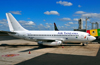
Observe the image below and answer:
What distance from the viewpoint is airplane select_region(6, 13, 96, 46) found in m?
24.7

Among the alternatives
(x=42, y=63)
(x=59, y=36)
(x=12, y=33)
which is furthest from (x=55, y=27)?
(x=42, y=63)

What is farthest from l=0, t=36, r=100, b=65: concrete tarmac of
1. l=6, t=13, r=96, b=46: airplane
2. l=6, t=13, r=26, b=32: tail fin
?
l=6, t=13, r=26, b=32: tail fin

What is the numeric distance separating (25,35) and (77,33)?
550 inches

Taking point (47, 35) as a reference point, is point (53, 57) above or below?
below

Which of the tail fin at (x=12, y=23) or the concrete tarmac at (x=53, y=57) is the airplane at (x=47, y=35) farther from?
the concrete tarmac at (x=53, y=57)

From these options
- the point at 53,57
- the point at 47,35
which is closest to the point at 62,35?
the point at 47,35

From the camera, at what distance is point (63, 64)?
1188 centimetres

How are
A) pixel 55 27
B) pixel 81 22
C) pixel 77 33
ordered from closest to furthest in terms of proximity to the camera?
pixel 77 33 → pixel 55 27 → pixel 81 22

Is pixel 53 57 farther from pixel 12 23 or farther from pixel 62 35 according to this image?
pixel 12 23

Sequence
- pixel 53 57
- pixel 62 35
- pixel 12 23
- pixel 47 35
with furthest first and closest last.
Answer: pixel 12 23 < pixel 47 35 < pixel 62 35 < pixel 53 57

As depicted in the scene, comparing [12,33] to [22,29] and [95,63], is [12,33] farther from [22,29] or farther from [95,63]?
[95,63]

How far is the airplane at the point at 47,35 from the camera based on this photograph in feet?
81.1

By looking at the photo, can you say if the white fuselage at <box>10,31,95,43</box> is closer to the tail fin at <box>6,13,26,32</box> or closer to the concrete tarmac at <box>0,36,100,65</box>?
the tail fin at <box>6,13,26,32</box>

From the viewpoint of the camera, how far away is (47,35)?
25.9 metres
